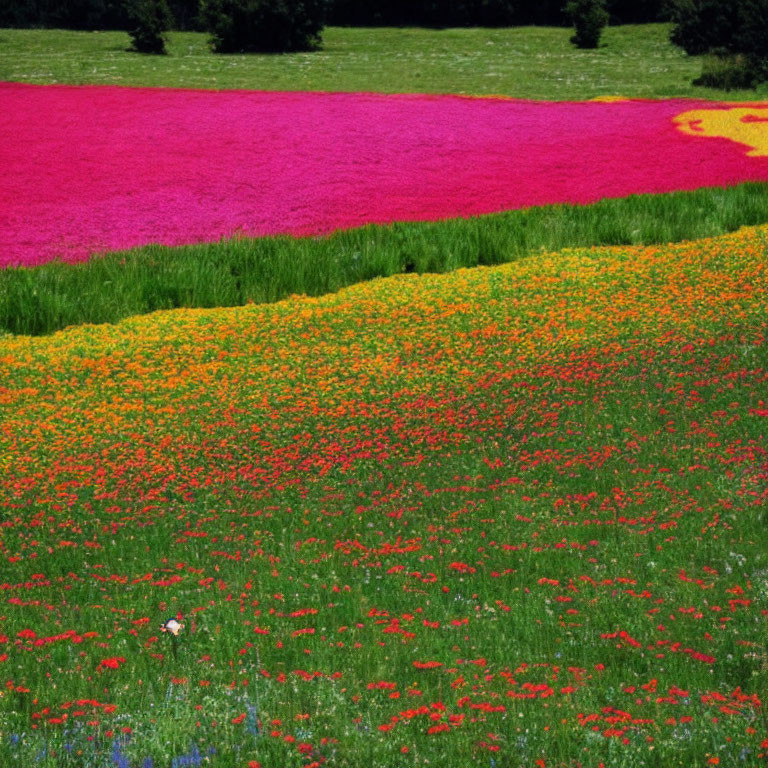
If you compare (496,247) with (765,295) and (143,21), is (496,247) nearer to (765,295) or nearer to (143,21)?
(765,295)

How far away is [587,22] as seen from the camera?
134 ft

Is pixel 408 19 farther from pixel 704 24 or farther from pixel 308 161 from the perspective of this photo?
pixel 308 161

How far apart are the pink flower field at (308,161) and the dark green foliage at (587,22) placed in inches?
579

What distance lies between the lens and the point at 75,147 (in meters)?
22.0

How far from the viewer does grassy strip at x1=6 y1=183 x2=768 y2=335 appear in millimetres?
13203

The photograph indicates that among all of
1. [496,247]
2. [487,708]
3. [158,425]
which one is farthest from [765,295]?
[487,708]

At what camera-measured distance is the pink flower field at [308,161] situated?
56.5ft

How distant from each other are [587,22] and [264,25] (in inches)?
440

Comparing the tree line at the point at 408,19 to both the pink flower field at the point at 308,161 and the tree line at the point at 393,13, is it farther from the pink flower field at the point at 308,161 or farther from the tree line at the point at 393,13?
the pink flower field at the point at 308,161

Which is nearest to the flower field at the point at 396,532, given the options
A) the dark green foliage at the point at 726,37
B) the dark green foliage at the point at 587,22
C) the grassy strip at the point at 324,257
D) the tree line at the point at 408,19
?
the grassy strip at the point at 324,257

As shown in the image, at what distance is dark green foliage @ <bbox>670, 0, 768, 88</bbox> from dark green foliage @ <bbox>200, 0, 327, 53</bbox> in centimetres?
1182

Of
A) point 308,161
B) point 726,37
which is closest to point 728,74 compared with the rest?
point 726,37

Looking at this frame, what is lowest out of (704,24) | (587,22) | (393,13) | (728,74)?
(728,74)

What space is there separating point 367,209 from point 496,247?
3.43m
